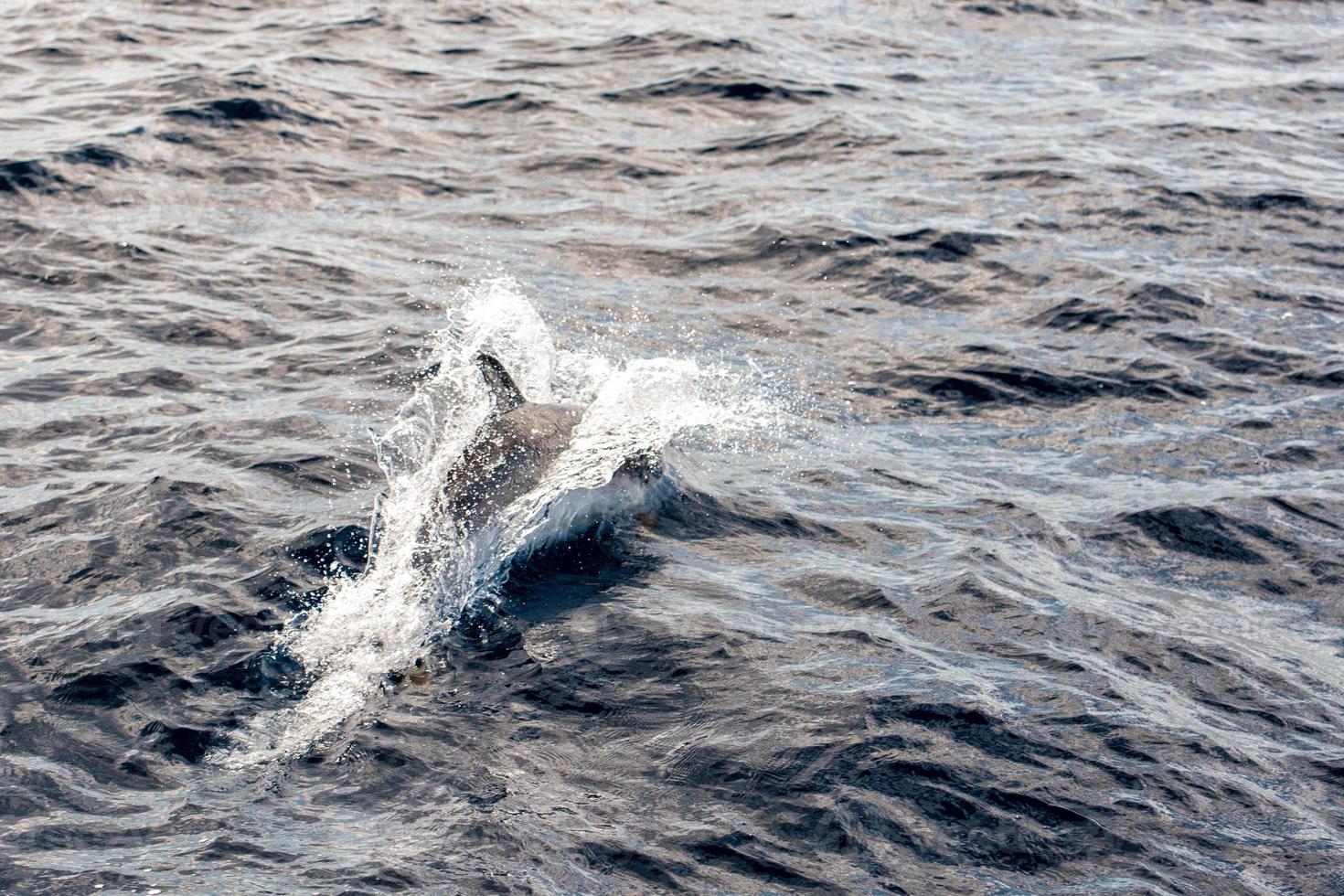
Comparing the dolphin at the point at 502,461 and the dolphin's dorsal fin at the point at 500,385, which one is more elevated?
the dolphin's dorsal fin at the point at 500,385

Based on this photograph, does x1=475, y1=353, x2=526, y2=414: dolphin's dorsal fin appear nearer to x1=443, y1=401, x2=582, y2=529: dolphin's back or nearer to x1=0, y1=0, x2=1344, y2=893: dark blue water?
x1=443, y1=401, x2=582, y2=529: dolphin's back

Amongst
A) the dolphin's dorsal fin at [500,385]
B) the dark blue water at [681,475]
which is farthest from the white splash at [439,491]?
the dolphin's dorsal fin at [500,385]

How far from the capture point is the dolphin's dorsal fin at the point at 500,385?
347 inches

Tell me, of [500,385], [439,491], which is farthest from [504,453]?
[500,385]

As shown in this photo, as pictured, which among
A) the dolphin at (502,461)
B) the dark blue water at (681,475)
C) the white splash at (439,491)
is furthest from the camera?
the dolphin at (502,461)

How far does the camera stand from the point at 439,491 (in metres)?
7.82

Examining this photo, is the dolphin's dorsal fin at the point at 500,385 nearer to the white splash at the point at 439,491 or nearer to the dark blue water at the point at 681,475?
the white splash at the point at 439,491

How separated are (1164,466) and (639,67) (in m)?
11.2

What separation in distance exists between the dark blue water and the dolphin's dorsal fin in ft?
1.48

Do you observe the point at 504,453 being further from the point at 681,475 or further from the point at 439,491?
the point at 681,475

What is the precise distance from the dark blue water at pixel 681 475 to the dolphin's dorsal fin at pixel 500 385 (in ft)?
1.48

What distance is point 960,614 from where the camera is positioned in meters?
7.40

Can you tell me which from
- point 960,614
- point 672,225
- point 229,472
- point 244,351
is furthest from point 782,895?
point 672,225

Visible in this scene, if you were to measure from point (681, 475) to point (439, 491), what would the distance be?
187cm
